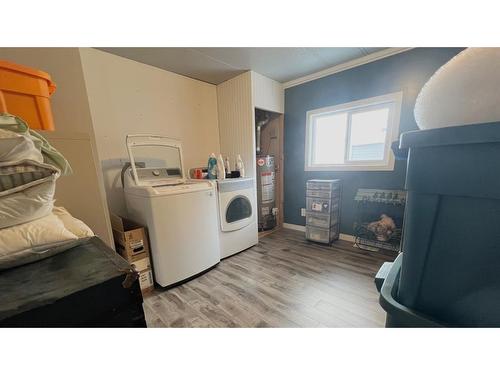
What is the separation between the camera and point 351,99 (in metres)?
2.21

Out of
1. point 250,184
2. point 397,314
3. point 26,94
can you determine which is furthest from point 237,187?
point 397,314

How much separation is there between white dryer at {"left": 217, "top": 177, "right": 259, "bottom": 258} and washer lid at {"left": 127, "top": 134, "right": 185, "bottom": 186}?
Result: 500 mm

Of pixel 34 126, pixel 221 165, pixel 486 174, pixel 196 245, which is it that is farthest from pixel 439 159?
pixel 221 165

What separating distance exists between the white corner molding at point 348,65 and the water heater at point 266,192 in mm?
1120

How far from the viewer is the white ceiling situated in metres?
1.75

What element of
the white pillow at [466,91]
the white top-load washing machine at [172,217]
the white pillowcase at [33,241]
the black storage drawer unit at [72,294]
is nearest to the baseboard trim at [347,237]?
A: the white top-load washing machine at [172,217]

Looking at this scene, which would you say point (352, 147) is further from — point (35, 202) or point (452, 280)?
point (35, 202)

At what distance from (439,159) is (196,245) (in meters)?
1.68

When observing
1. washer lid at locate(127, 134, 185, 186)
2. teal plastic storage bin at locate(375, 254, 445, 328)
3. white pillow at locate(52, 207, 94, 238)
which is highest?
washer lid at locate(127, 134, 185, 186)

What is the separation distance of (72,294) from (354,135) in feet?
9.02

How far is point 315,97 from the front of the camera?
246 centimetres

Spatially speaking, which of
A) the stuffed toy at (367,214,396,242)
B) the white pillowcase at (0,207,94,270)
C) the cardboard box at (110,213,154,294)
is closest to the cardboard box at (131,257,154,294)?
the cardboard box at (110,213,154,294)

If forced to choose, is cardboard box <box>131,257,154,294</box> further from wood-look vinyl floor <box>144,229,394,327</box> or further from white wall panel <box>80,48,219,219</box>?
white wall panel <box>80,48,219,219</box>

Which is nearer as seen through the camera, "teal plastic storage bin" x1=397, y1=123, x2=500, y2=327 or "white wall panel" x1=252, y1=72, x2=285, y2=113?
"teal plastic storage bin" x1=397, y1=123, x2=500, y2=327
